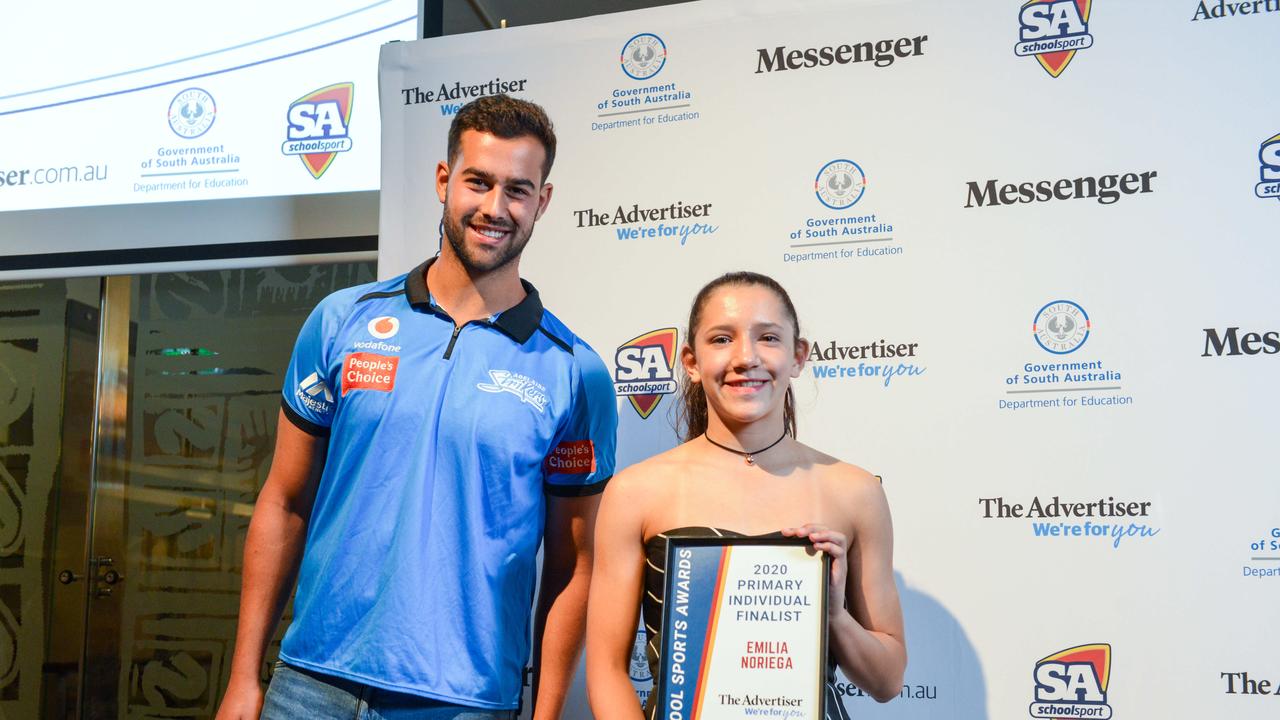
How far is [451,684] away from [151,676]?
2858mm

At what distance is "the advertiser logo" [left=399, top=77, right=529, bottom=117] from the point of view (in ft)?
9.55

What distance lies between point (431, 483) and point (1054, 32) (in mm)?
1915

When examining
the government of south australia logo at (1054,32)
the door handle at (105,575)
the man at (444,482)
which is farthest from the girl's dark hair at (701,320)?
the door handle at (105,575)

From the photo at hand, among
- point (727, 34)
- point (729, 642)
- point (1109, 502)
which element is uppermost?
point (727, 34)

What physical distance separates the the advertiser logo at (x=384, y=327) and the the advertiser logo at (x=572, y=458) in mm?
392

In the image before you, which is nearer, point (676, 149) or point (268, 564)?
point (268, 564)

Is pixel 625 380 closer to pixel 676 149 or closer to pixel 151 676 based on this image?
pixel 676 149

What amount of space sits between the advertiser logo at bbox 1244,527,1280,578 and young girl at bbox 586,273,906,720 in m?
1.02

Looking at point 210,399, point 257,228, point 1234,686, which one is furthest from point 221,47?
point 1234,686

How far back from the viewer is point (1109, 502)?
2.36 meters

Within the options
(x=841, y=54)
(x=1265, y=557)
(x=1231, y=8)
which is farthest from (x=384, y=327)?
(x=1231, y=8)

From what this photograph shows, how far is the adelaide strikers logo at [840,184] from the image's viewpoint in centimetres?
260

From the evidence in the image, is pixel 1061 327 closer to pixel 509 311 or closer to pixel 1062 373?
pixel 1062 373

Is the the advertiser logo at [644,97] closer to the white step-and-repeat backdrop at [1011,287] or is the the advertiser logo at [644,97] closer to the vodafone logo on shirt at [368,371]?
the white step-and-repeat backdrop at [1011,287]
